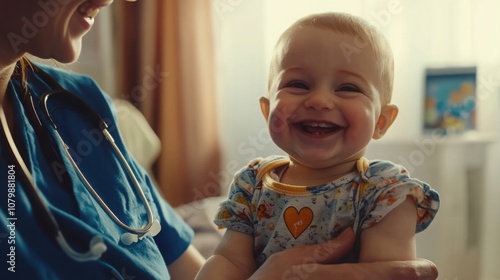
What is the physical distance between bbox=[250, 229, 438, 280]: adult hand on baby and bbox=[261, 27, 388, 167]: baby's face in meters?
0.14

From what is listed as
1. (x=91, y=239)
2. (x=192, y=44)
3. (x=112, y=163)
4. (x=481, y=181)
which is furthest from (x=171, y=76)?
(x=91, y=239)

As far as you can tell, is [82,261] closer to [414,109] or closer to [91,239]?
[91,239]

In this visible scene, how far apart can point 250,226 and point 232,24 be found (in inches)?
83.4

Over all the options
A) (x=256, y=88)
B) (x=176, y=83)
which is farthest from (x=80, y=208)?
(x=176, y=83)

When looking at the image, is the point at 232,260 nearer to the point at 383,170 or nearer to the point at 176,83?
the point at 383,170

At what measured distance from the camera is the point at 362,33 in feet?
3.04

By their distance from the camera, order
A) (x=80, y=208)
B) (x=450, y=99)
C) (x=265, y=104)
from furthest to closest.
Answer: (x=450, y=99) < (x=265, y=104) < (x=80, y=208)

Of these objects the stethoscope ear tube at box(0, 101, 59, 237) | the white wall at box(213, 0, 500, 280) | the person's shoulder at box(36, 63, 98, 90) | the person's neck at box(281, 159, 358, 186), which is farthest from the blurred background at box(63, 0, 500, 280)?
the stethoscope ear tube at box(0, 101, 59, 237)

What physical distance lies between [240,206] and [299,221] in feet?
0.38

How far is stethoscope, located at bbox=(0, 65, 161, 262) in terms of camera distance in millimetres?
809

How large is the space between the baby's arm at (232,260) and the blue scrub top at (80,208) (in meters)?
0.10

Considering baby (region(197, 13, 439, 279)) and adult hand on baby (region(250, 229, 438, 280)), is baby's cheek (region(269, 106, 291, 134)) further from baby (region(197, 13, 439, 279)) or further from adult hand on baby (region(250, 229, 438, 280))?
adult hand on baby (region(250, 229, 438, 280))

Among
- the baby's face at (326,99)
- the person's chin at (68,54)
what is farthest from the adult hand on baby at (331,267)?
the person's chin at (68,54)

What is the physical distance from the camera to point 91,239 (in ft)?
2.82
